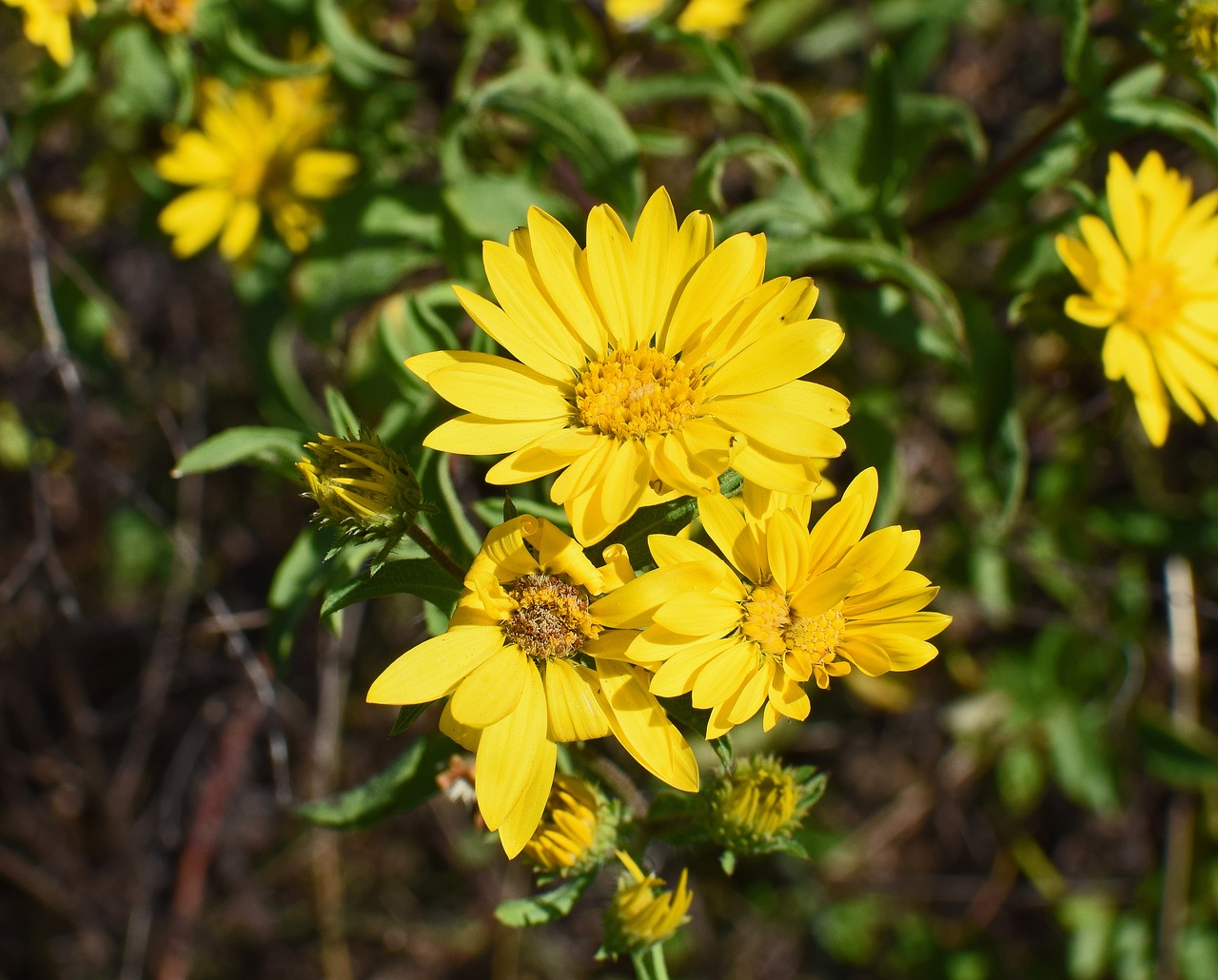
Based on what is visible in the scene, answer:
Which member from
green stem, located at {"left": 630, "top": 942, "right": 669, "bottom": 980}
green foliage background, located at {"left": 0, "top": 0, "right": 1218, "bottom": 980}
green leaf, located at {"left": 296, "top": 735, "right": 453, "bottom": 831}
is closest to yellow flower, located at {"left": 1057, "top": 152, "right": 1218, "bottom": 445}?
green foliage background, located at {"left": 0, "top": 0, "right": 1218, "bottom": 980}

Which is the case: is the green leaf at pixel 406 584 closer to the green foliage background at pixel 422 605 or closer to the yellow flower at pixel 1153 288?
the green foliage background at pixel 422 605

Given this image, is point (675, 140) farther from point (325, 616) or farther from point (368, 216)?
point (325, 616)

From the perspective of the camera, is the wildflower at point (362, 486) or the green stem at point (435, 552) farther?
the green stem at point (435, 552)

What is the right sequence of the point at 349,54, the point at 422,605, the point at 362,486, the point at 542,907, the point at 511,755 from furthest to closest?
1. the point at 422,605
2. the point at 349,54
3. the point at 542,907
4. the point at 511,755
5. the point at 362,486

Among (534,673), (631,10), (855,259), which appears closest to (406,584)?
(534,673)

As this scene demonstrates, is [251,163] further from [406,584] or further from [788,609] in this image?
[788,609]

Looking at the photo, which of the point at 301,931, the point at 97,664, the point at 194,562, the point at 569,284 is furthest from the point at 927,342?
the point at 97,664

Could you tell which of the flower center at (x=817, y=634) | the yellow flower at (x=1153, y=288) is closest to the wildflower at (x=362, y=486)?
the flower center at (x=817, y=634)
